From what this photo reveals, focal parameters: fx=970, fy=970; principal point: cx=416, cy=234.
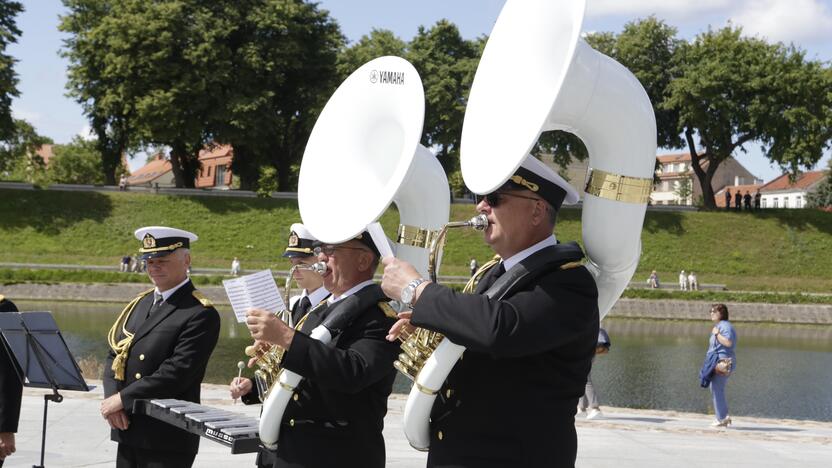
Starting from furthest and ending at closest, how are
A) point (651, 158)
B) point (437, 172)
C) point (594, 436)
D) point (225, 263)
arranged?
point (225, 263), point (594, 436), point (437, 172), point (651, 158)

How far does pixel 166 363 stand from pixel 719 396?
1027cm

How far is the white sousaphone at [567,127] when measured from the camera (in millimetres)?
3521

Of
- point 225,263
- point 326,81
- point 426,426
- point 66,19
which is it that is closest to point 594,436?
point 426,426

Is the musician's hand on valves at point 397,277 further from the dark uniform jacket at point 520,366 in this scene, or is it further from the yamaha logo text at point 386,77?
the yamaha logo text at point 386,77

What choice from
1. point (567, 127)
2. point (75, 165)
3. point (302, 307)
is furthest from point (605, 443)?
point (75, 165)

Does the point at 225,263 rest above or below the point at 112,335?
below

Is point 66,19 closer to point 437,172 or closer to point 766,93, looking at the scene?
Answer: point 766,93

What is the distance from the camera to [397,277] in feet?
12.3

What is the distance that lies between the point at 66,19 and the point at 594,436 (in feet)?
192

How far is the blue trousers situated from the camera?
13875mm

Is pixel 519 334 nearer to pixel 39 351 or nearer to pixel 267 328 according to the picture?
pixel 267 328

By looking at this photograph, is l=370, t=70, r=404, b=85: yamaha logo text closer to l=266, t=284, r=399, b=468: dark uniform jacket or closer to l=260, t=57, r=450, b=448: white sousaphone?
l=260, t=57, r=450, b=448: white sousaphone

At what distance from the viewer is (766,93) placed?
61031 mm

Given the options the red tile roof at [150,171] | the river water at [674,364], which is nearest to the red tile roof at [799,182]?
the red tile roof at [150,171]
